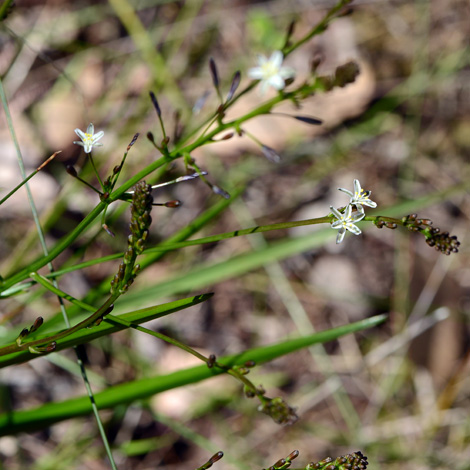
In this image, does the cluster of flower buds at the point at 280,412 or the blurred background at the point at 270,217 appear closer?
the cluster of flower buds at the point at 280,412

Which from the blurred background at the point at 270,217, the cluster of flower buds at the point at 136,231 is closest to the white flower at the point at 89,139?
the cluster of flower buds at the point at 136,231

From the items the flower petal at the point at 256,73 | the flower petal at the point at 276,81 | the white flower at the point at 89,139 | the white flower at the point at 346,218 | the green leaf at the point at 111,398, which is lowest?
the white flower at the point at 346,218

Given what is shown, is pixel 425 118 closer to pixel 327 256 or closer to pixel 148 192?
A: pixel 327 256

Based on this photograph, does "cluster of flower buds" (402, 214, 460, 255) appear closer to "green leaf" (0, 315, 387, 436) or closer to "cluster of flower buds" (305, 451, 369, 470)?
"cluster of flower buds" (305, 451, 369, 470)

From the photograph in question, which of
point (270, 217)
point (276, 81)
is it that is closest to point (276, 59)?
point (276, 81)

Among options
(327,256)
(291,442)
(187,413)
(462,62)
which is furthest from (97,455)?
(462,62)

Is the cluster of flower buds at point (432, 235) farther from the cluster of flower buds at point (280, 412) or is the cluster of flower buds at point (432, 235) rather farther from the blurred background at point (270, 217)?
the blurred background at point (270, 217)

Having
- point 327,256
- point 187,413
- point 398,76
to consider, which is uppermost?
point 398,76
